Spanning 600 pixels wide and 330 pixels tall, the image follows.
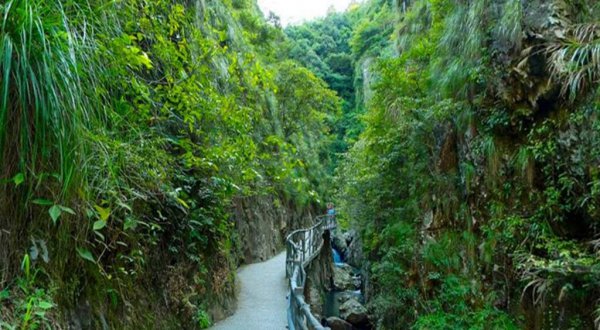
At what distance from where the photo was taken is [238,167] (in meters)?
5.83

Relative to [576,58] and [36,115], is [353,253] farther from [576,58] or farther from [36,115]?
[36,115]

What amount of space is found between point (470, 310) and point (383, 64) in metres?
6.82

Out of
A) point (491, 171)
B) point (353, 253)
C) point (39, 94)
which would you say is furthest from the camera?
point (353, 253)

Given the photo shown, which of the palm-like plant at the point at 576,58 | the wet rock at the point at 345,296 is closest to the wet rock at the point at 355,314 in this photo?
the wet rock at the point at 345,296

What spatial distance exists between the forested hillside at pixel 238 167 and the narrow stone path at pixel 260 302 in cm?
46

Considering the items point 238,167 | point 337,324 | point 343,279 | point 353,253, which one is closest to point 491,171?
point 238,167

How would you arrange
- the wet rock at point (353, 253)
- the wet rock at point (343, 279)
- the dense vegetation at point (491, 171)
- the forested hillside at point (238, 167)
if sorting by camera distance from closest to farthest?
1. the forested hillside at point (238, 167)
2. the dense vegetation at point (491, 171)
3. the wet rock at point (343, 279)
4. the wet rock at point (353, 253)

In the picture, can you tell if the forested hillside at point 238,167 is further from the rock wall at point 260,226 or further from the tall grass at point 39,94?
the rock wall at point 260,226

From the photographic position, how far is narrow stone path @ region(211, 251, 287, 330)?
Answer: 251 inches

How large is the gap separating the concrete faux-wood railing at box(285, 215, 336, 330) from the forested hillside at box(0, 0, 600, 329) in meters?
1.46

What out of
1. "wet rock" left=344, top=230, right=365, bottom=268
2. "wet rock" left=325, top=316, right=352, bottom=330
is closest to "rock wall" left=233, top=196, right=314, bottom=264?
"wet rock" left=325, top=316, right=352, bottom=330

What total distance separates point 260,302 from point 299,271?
3.92 ft

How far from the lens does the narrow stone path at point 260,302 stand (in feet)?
20.9

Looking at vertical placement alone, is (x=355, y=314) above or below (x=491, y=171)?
below
